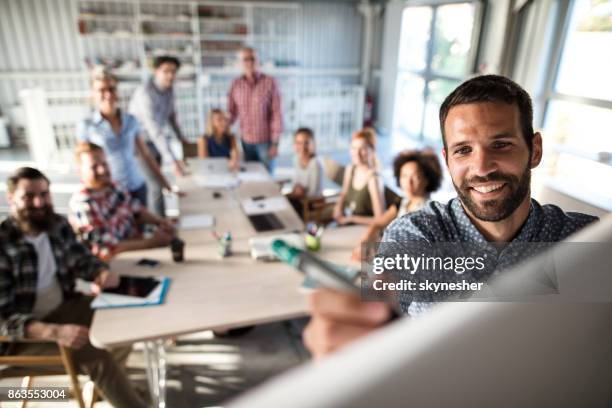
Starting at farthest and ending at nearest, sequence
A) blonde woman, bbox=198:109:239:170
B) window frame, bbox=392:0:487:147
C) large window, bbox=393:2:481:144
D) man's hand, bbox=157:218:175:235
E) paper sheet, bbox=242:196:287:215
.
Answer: large window, bbox=393:2:481:144, window frame, bbox=392:0:487:147, blonde woman, bbox=198:109:239:170, paper sheet, bbox=242:196:287:215, man's hand, bbox=157:218:175:235

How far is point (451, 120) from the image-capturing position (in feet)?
2.22

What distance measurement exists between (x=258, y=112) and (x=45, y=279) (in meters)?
2.61

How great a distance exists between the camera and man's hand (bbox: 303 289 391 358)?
330 millimetres

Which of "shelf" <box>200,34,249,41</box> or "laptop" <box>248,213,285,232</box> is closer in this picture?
"laptop" <box>248,213,285,232</box>

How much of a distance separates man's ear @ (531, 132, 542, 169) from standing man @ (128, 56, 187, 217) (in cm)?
301

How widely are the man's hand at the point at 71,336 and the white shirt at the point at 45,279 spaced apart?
10.7 inches

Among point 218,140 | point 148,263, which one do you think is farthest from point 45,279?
point 218,140

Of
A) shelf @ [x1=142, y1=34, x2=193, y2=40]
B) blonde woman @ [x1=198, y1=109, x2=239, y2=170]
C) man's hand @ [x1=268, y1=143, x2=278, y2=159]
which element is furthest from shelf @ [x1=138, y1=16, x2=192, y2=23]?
man's hand @ [x1=268, y1=143, x2=278, y2=159]

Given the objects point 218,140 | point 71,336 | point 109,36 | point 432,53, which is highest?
point 109,36

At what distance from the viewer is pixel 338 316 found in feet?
Result: 1.13

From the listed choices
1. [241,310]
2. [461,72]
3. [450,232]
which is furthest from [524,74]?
[450,232]

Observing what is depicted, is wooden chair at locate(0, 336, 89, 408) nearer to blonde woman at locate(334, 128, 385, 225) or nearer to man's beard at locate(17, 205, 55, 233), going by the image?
man's beard at locate(17, 205, 55, 233)

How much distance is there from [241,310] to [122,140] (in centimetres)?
180

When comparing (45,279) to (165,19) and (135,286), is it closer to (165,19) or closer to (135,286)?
(135,286)
